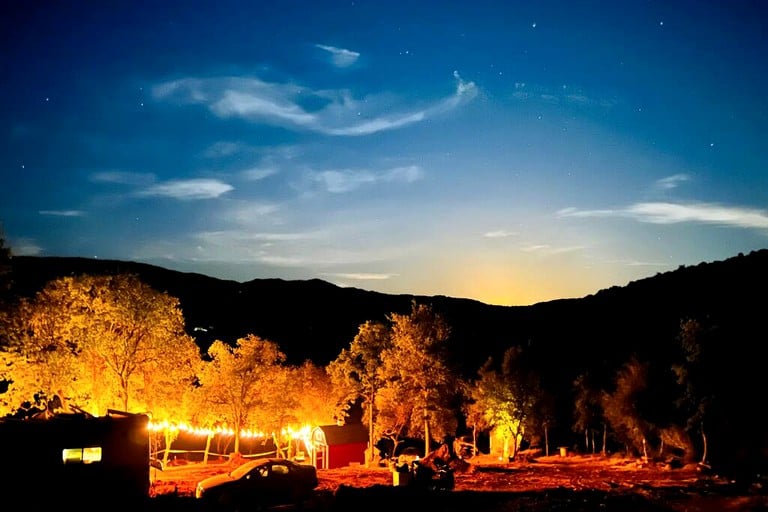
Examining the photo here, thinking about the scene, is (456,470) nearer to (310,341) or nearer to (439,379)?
(439,379)

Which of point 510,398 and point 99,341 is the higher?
A: point 99,341

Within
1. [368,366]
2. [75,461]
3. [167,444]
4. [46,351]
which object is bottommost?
[167,444]

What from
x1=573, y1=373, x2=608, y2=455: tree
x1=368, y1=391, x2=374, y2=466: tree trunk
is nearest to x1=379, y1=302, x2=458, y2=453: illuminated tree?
x1=368, y1=391, x2=374, y2=466: tree trunk

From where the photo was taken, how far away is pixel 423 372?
47.8 meters

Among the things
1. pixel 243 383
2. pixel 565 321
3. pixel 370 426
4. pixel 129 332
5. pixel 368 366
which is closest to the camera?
pixel 129 332

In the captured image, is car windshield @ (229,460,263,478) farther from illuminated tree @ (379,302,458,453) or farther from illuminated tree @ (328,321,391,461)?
Result: illuminated tree @ (328,321,391,461)

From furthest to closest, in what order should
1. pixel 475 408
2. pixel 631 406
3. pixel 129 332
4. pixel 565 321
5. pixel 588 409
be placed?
pixel 565 321, pixel 588 409, pixel 475 408, pixel 631 406, pixel 129 332

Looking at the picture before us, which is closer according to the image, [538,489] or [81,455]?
[81,455]

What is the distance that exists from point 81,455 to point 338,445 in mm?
28704

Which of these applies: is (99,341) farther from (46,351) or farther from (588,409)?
(588,409)

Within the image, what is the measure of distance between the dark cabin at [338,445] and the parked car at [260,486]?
21023 mm

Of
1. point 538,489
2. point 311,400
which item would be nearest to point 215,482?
point 538,489

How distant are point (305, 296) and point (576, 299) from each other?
78391 mm

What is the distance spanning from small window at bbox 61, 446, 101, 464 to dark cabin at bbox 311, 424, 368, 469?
2751cm
